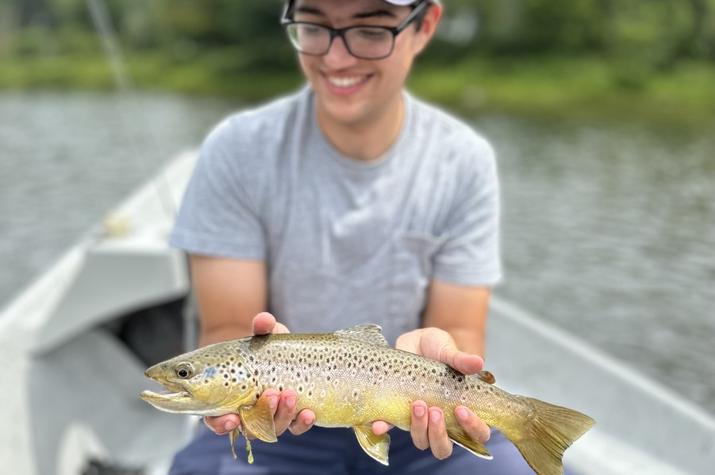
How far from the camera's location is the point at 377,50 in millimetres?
2910

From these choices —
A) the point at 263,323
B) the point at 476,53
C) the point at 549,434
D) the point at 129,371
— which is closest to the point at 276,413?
the point at 263,323

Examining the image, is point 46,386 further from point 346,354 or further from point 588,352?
point 588,352

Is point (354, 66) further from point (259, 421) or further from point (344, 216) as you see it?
point (259, 421)

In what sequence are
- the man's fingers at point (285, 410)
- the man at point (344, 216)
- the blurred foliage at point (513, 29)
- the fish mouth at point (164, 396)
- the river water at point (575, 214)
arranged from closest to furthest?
the fish mouth at point (164, 396), the man's fingers at point (285, 410), the man at point (344, 216), the river water at point (575, 214), the blurred foliage at point (513, 29)

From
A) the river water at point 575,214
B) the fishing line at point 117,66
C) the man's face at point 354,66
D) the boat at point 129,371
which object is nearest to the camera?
the man's face at point 354,66

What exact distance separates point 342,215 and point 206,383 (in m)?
1.07

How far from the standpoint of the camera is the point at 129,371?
5508mm

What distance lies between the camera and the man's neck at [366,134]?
10.3 ft

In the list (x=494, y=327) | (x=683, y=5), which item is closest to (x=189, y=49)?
(x=683, y=5)

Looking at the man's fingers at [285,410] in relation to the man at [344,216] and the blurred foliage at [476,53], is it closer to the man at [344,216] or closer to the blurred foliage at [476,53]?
the man at [344,216]

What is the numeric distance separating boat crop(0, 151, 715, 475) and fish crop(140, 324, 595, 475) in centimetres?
186

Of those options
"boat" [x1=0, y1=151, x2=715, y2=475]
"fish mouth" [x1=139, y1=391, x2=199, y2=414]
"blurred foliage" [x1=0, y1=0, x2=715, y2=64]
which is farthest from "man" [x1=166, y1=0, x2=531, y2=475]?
"blurred foliage" [x1=0, y1=0, x2=715, y2=64]

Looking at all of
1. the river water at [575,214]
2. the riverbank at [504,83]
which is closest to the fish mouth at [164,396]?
the river water at [575,214]

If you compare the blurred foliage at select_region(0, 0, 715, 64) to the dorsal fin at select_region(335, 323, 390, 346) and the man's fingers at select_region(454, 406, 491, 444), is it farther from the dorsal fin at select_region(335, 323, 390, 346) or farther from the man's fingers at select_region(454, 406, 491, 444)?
the man's fingers at select_region(454, 406, 491, 444)
